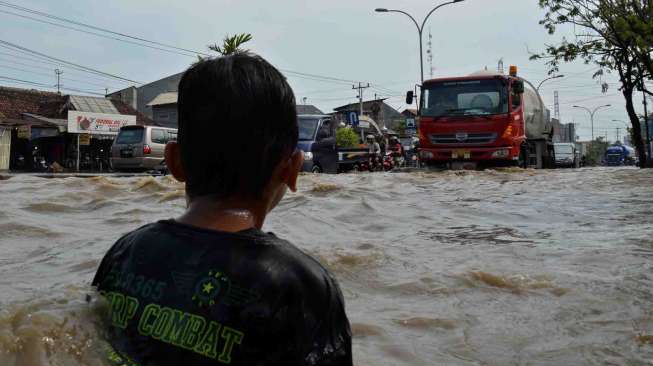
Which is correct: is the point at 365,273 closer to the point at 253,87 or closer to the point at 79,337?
the point at 79,337

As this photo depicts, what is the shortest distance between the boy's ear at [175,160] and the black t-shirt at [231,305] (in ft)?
0.47

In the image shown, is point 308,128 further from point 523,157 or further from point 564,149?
point 564,149

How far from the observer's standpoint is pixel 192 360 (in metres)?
1.29

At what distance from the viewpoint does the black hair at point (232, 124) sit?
54.1 inches

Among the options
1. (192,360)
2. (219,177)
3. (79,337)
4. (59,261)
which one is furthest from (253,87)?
(59,261)

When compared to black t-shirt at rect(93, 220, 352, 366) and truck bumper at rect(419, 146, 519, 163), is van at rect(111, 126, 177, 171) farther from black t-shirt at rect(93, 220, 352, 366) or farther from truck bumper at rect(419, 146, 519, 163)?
black t-shirt at rect(93, 220, 352, 366)

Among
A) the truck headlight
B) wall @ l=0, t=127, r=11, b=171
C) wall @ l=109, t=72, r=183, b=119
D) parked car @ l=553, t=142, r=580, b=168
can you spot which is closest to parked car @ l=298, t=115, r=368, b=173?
the truck headlight

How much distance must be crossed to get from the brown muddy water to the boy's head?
507 mm

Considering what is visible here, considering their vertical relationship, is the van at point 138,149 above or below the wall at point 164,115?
below

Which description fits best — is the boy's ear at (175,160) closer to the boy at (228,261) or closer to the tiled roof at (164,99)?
the boy at (228,261)

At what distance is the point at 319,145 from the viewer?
16.6m

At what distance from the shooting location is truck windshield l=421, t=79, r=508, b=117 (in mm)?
14867

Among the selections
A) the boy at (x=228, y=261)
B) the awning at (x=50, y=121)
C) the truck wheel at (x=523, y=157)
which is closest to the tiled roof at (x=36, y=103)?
the awning at (x=50, y=121)

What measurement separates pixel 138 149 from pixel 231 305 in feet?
57.1
